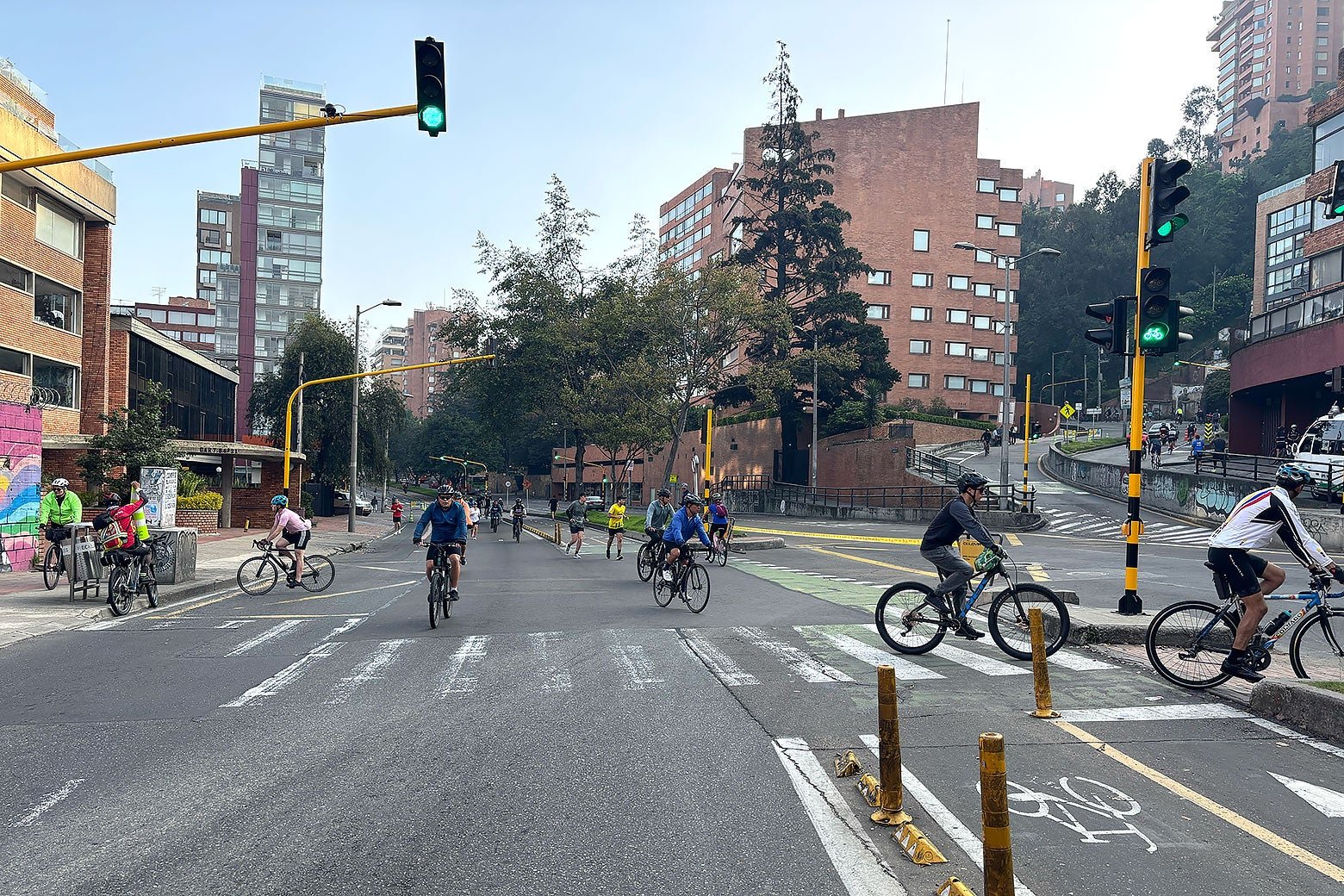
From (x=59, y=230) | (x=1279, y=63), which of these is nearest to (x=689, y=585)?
(x=59, y=230)

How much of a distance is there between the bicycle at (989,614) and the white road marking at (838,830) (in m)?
4.39

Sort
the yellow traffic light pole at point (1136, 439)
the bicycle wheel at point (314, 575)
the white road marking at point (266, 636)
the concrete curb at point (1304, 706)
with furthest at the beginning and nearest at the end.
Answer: the bicycle wheel at point (314, 575) → the yellow traffic light pole at point (1136, 439) → the white road marking at point (266, 636) → the concrete curb at point (1304, 706)

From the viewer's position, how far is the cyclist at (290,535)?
58.9ft

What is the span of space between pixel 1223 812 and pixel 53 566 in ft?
61.7

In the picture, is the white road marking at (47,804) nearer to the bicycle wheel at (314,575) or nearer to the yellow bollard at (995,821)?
the yellow bollard at (995,821)

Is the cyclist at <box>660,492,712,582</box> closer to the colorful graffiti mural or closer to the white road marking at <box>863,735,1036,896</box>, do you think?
the white road marking at <box>863,735,1036,896</box>

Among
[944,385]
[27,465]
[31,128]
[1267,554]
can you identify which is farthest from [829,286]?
[27,465]

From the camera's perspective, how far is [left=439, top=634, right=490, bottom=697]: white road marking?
893cm

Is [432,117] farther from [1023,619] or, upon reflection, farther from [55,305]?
[55,305]

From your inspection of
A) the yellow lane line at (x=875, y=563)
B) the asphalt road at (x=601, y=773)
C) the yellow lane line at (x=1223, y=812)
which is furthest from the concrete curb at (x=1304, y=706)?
the yellow lane line at (x=875, y=563)

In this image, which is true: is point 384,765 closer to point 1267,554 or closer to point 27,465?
point 27,465

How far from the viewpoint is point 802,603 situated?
1595cm

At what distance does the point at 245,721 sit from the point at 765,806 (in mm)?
4195

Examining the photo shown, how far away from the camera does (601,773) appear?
6.19m
